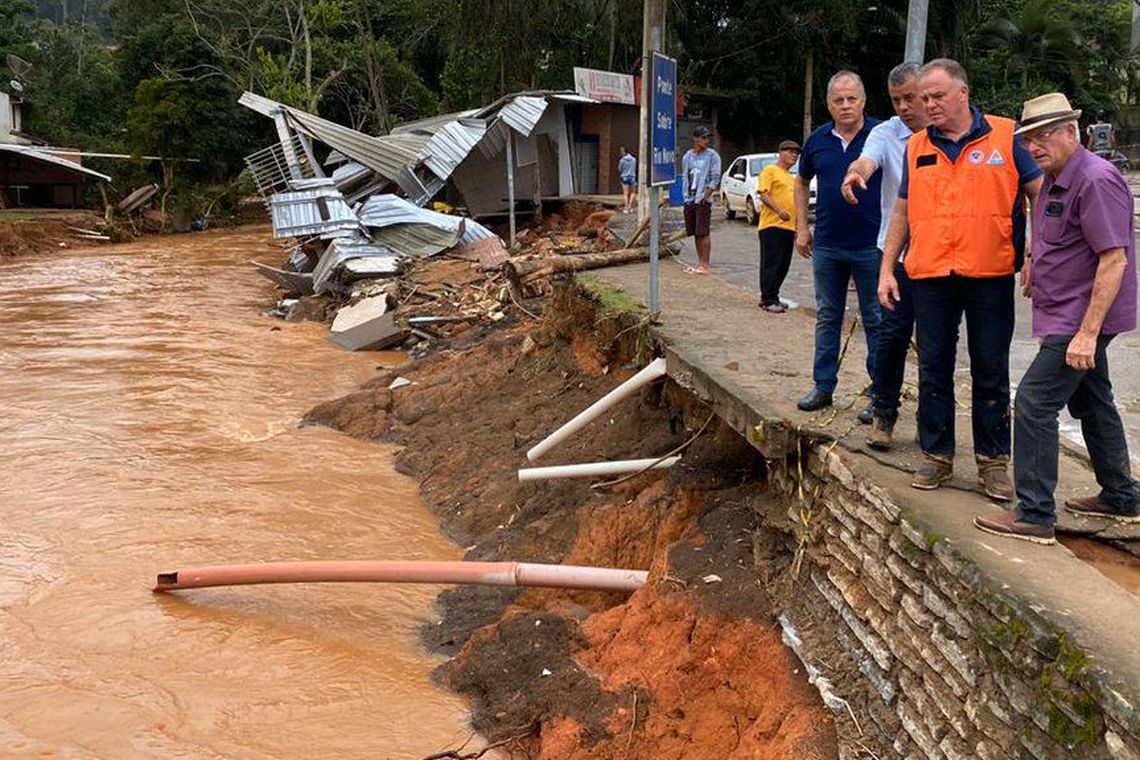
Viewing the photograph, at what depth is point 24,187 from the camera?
36.5 m

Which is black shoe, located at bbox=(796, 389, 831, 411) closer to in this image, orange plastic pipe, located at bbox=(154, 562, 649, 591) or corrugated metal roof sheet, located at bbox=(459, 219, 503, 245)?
orange plastic pipe, located at bbox=(154, 562, 649, 591)

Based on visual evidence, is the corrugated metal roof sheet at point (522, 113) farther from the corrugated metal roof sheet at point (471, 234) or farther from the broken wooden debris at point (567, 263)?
the broken wooden debris at point (567, 263)

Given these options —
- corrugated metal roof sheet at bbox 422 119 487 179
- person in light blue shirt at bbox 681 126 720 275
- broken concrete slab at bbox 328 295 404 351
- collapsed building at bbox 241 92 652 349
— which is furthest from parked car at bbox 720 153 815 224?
person in light blue shirt at bbox 681 126 720 275

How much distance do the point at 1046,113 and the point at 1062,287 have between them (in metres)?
0.64

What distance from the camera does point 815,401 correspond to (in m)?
5.07

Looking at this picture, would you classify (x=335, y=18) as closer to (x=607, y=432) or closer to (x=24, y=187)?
(x=24, y=187)

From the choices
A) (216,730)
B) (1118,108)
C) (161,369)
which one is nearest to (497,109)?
(161,369)

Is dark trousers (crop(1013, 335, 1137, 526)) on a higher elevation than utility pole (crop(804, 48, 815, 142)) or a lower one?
lower

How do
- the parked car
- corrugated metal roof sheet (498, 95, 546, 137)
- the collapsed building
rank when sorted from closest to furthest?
1. the collapsed building
2. the parked car
3. corrugated metal roof sheet (498, 95, 546, 137)

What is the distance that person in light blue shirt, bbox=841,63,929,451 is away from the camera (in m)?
4.35

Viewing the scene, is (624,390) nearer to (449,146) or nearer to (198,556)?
(198,556)

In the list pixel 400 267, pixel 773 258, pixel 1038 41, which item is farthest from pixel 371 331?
pixel 1038 41

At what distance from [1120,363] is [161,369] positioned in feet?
40.6

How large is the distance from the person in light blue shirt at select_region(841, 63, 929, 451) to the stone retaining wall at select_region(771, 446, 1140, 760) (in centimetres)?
32
